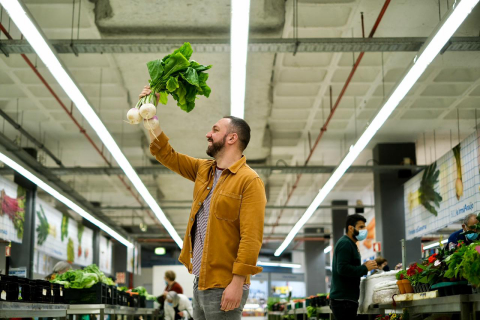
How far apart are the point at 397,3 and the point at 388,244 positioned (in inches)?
280

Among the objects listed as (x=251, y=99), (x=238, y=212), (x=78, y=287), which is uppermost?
(x=251, y=99)

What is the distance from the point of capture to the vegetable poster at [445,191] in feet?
31.7

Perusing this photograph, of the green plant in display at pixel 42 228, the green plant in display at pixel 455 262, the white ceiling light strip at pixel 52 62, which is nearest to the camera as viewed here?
the green plant in display at pixel 455 262

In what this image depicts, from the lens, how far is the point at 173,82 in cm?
268

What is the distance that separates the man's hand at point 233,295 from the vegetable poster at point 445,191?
7910 millimetres

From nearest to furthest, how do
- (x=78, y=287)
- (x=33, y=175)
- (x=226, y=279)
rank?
1. (x=226, y=279)
2. (x=78, y=287)
3. (x=33, y=175)

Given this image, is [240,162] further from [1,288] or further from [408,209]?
[408,209]

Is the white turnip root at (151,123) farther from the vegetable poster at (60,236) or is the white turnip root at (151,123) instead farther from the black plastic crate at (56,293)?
the vegetable poster at (60,236)

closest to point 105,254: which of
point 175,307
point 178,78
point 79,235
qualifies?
point 79,235

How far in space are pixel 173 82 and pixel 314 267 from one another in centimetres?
2385

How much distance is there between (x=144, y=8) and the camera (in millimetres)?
7121

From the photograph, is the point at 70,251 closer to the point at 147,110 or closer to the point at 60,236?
the point at 60,236

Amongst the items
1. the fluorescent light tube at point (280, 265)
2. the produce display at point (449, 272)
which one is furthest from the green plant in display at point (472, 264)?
the fluorescent light tube at point (280, 265)

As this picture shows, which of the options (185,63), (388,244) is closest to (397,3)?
(185,63)
